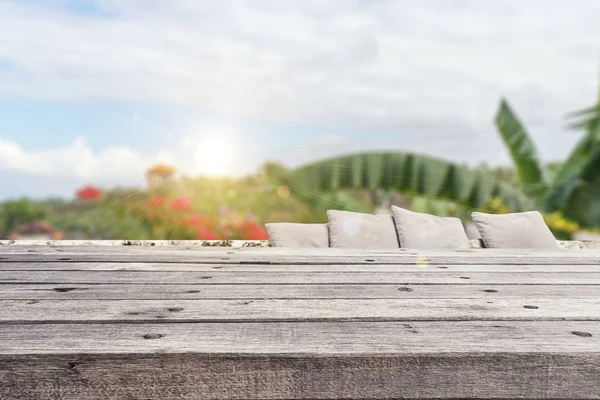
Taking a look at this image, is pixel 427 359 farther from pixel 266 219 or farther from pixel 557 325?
pixel 266 219

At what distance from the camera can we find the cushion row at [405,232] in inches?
120

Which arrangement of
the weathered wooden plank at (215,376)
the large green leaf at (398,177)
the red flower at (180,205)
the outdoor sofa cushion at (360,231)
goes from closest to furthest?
the weathered wooden plank at (215,376) → the outdoor sofa cushion at (360,231) → the large green leaf at (398,177) → the red flower at (180,205)

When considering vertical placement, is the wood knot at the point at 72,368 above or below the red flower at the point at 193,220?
below

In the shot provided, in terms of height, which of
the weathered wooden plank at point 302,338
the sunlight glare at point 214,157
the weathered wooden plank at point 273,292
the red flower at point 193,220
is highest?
the sunlight glare at point 214,157

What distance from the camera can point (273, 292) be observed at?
3.44 feet

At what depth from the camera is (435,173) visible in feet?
13.3

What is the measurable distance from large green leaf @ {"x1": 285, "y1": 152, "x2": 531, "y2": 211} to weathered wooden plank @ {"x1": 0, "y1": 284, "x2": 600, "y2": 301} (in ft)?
9.59

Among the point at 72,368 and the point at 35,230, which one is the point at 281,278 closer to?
the point at 72,368

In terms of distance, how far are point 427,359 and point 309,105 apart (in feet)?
14.2

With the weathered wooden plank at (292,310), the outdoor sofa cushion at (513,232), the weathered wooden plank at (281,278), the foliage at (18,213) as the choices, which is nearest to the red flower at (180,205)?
the foliage at (18,213)

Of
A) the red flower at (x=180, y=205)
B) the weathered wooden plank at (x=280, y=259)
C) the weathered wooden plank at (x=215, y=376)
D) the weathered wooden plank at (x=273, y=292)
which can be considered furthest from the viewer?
the red flower at (x=180, y=205)

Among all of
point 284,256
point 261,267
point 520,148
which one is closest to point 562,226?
point 520,148

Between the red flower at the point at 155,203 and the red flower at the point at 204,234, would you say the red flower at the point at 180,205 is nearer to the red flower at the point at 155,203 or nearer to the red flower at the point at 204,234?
the red flower at the point at 155,203

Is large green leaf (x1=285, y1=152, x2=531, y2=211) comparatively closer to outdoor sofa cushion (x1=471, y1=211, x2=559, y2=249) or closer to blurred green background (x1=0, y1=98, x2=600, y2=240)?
blurred green background (x1=0, y1=98, x2=600, y2=240)
